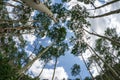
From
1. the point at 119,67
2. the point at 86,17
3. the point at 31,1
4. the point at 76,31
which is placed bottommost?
the point at 119,67

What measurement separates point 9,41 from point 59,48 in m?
4.88

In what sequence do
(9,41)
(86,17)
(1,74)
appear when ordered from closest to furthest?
(1,74) → (86,17) → (9,41)

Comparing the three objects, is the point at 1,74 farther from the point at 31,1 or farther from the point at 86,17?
the point at 86,17

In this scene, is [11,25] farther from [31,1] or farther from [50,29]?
[31,1]

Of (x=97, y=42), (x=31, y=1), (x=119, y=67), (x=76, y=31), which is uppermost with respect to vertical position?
(x=31, y=1)

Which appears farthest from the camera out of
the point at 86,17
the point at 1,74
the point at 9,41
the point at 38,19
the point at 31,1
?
the point at 9,41

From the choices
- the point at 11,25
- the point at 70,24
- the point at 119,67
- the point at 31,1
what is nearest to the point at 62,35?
the point at 70,24

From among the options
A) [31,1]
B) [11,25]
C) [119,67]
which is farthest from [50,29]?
[31,1]

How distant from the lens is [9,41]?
23688mm

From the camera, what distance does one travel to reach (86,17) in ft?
66.8

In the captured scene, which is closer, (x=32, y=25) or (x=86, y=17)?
(x=86, y=17)

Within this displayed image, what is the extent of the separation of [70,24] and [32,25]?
3534 millimetres

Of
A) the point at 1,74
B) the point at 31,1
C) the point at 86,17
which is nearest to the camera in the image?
the point at 31,1

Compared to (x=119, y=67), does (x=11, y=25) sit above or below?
above
